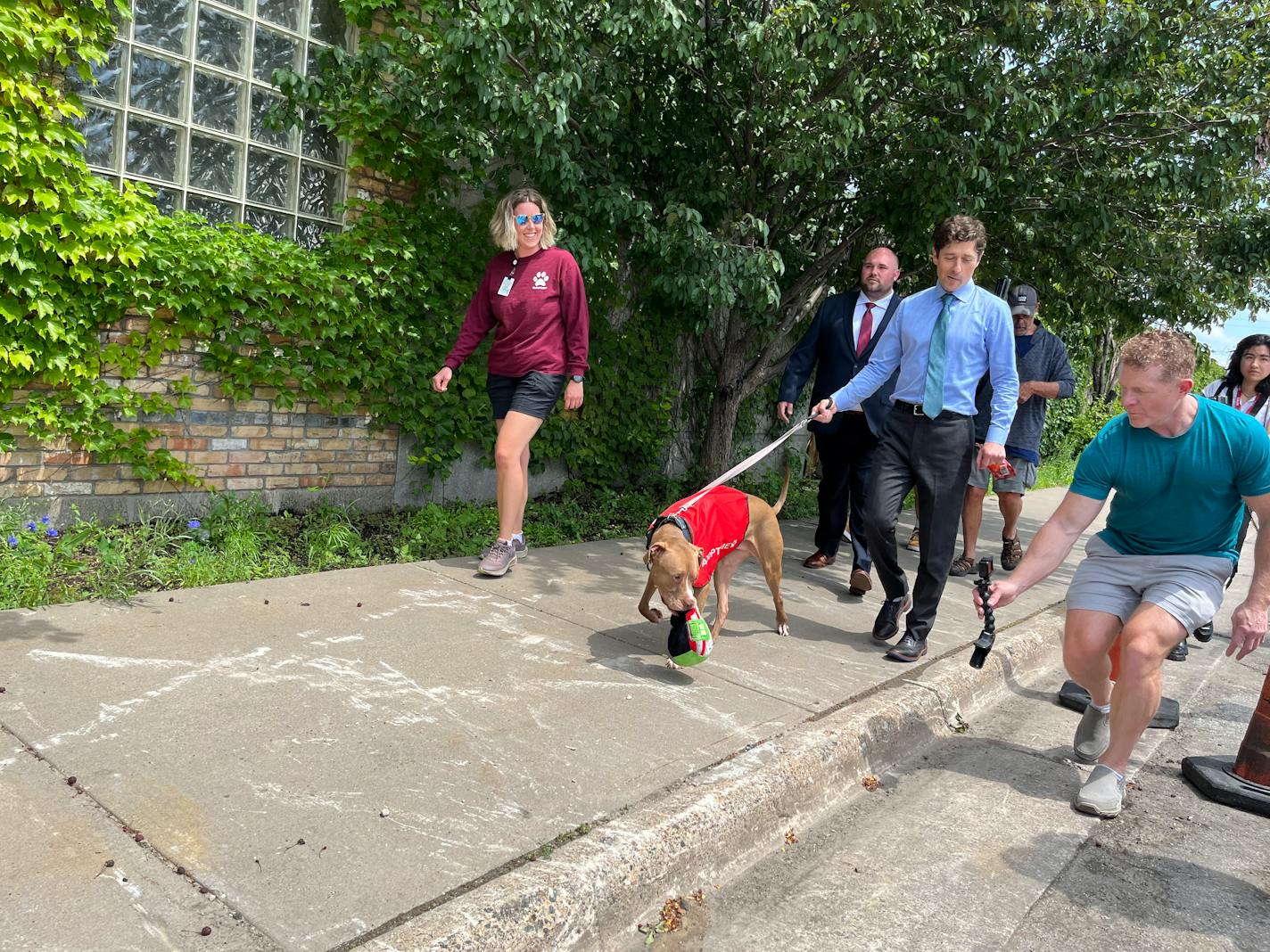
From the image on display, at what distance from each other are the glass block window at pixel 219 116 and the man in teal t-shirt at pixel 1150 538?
4.74 meters

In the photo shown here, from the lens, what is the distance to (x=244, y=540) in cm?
500

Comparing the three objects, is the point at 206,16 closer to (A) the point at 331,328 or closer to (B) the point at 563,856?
(A) the point at 331,328

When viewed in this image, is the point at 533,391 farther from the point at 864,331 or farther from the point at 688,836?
the point at 688,836

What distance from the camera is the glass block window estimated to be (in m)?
5.09

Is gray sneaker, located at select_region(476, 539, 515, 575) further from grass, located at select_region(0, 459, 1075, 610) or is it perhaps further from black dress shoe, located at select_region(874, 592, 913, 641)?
black dress shoe, located at select_region(874, 592, 913, 641)

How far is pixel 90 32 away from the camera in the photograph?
4609 mm

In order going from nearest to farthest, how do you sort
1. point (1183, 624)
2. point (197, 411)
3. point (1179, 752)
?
point (1183, 624)
point (1179, 752)
point (197, 411)

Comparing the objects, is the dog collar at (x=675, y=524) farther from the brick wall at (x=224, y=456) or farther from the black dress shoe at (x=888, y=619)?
the brick wall at (x=224, y=456)

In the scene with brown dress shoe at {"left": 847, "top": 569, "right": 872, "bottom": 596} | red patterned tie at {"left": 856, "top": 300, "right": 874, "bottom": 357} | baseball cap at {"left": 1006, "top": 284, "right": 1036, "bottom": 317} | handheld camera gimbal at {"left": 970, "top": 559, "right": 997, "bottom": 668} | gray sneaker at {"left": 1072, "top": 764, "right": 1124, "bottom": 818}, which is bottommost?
gray sneaker at {"left": 1072, "top": 764, "right": 1124, "bottom": 818}

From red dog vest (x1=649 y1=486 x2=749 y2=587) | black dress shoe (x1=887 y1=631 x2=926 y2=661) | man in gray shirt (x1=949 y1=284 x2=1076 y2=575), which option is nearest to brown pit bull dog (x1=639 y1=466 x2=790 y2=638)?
red dog vest (x1=649 y1=486 x2=749 y2=587)

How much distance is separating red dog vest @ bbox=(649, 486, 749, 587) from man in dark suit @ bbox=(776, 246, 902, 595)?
5.02 feet

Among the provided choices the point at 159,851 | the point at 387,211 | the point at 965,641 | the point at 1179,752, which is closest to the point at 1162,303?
the point at 965,641

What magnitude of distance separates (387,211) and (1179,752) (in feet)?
17.5

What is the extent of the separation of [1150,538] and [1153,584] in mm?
174
